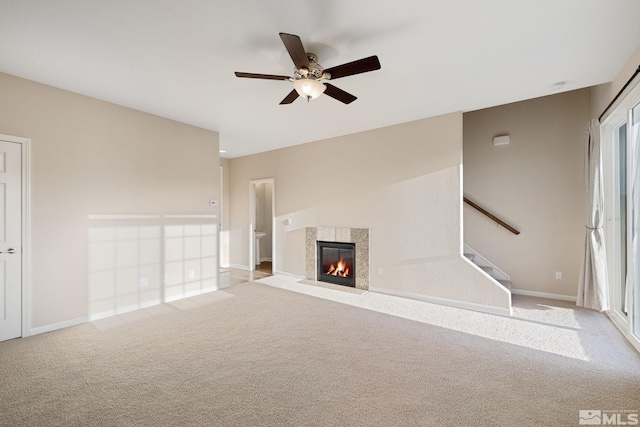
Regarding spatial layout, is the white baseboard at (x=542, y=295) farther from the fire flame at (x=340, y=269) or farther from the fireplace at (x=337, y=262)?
the fire flame at (x=340, y=269)

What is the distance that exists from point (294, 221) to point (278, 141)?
5.43ft

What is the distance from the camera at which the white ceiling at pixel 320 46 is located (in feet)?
6.53

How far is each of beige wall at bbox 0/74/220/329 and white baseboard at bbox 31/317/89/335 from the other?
23mm

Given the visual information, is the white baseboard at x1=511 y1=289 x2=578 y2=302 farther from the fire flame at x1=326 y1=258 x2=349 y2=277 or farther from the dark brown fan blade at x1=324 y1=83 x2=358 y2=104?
the dark brown fan blade at x1=324 y1=83 x2=358 y2=104

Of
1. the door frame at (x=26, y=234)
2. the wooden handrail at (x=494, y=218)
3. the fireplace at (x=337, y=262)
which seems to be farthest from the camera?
the fireplace at (x=337, y=262)

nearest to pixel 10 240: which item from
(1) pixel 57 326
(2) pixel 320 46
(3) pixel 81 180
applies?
(3) pixel 81 180

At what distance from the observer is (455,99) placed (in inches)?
140

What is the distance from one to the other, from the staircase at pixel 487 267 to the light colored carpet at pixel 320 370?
0.92 metres

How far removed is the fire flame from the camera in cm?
521

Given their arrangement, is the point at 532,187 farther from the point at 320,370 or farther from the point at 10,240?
the point at 10,240

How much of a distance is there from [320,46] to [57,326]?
13.7 ft

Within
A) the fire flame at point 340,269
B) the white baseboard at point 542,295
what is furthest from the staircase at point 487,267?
the fire flame at point 340,269

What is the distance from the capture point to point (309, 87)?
8.02ft
